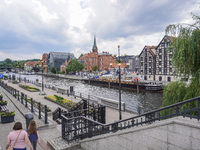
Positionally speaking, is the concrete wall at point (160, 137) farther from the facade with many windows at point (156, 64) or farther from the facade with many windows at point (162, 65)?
the facade with many windows at point (162, 65)

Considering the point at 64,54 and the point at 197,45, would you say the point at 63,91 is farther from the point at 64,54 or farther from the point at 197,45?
the point at 64,54

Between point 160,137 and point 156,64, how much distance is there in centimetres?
5742

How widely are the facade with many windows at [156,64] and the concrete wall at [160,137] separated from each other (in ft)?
171

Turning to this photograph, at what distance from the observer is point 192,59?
754 centimetres

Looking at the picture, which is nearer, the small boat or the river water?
the river water

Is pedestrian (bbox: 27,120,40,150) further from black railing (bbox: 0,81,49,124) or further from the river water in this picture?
the river water

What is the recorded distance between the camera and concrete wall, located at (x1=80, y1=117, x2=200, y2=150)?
4.30 m

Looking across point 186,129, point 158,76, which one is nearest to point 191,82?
point 186,129

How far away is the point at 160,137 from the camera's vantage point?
4.86 metres

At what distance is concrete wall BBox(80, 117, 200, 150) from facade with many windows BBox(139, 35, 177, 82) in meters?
52.3

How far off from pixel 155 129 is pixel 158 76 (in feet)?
186

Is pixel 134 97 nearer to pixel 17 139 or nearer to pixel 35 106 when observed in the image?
pixel 35 106

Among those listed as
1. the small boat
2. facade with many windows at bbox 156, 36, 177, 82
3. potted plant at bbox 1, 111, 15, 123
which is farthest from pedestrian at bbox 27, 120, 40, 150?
facade with many windows at bbox 156, 36, 177, 82

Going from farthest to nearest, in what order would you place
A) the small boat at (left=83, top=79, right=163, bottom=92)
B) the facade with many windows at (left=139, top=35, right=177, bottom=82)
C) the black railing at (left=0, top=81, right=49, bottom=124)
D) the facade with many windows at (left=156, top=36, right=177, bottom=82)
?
the facade with many windows at (left=139, top=35, right=177, bottom=82) → the facade with many windows at (left=156, top=36, right=177, bottom=82) → the small boat at (left=83, top=79, right=163, bottom=92) → the black railing at (left=0, top=81, right=49, bottom=124)
